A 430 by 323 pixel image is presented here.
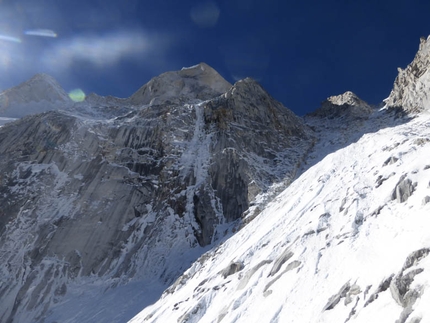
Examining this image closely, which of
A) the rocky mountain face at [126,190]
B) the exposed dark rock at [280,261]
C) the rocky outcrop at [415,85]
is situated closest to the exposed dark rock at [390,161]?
the exposed dark rock at [280,261]

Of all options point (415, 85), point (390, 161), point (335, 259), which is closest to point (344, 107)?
point (415, 85)

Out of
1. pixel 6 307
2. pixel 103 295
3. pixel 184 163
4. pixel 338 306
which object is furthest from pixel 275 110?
pixel 338 306

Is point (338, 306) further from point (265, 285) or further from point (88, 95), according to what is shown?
point (88, 95)

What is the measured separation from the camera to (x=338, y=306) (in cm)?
1146

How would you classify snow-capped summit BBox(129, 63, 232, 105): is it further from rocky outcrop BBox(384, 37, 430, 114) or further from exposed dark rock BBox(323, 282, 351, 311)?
exposed dark rock BBox(323, 282, 351, 311)

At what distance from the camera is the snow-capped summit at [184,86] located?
234 ft

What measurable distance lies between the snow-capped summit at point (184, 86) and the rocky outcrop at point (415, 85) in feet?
98.3

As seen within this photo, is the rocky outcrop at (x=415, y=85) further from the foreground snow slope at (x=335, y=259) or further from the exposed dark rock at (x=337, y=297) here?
the exposed dark rock at (x=337, y=297)

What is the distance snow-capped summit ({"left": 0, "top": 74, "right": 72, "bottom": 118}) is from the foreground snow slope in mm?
65356

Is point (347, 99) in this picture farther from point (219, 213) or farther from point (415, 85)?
point (219, 213)

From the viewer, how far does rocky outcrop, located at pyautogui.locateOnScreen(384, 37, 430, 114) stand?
42031 mm

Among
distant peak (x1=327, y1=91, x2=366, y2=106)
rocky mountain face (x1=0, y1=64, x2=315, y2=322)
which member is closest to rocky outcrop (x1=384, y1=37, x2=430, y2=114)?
rocky mountain face (x1=0, y1=64, x2=315, y2=322)

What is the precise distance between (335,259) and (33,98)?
265 ft

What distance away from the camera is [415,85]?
44.8m
